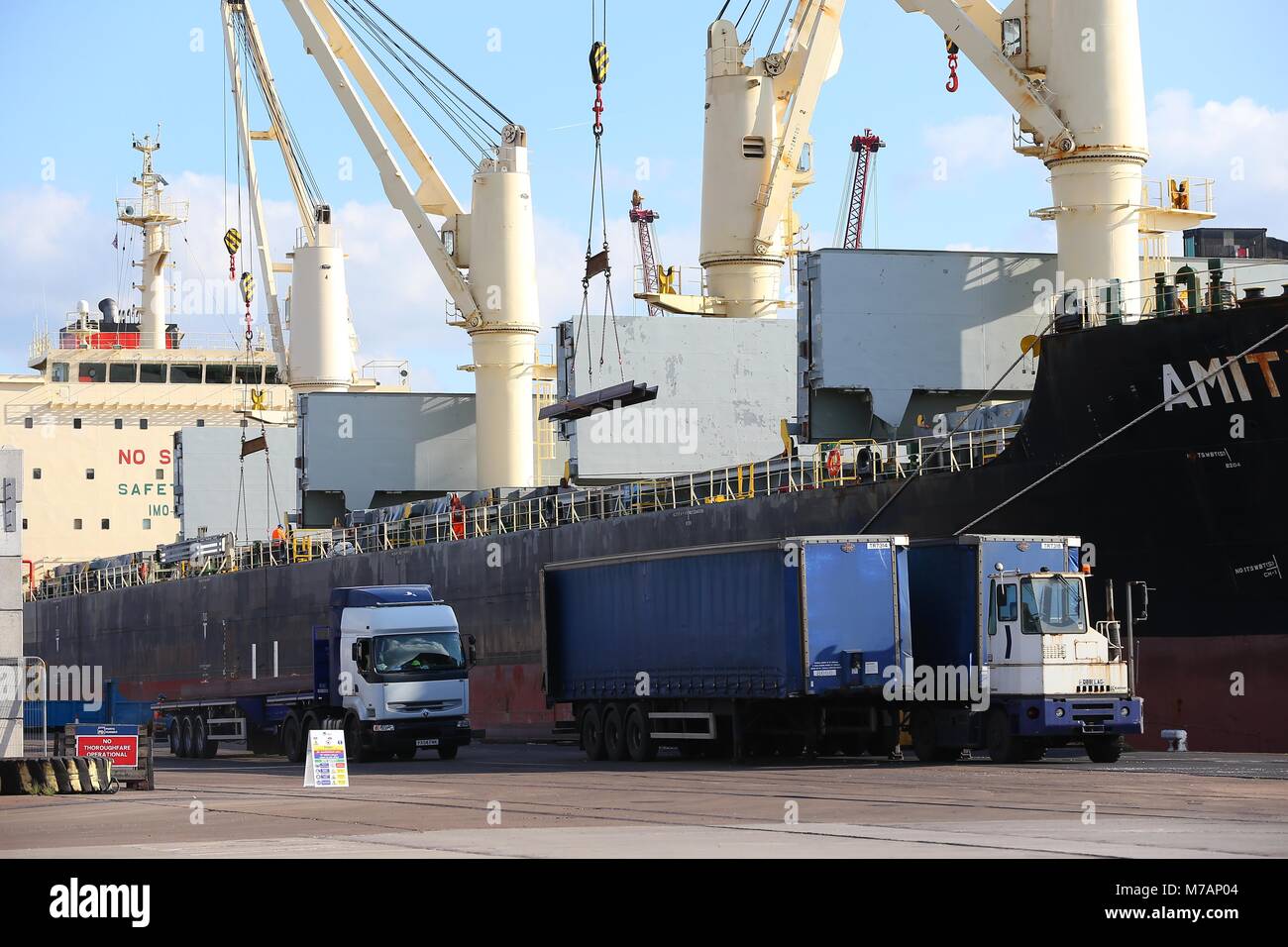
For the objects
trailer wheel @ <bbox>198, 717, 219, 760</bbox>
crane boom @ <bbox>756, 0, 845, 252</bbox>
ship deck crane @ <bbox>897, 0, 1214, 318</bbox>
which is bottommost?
trailer wheel @ <bbox>198, 717, 219, 760</bbox>

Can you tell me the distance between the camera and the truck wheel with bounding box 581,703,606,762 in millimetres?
29156

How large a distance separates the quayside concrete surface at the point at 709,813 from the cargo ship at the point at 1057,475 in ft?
8.27

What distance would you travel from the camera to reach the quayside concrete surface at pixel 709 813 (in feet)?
45.0

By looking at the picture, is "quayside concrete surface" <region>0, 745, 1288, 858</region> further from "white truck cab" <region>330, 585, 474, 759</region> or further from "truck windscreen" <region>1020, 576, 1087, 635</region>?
"white truck cab" <region>330, 585, 474, 759</region>

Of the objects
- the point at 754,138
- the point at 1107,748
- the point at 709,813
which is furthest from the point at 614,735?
the point at 754,138

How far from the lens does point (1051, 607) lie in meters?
25.1

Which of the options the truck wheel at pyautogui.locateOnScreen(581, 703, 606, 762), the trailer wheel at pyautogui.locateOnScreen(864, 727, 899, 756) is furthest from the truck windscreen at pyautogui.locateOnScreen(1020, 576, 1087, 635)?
the truck wheel at pyautogui.locateOnScreen(581, 703, 606, 762)

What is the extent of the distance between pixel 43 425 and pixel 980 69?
1808 inches

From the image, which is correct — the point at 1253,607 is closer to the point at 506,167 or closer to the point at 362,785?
Result: the point at 362,785

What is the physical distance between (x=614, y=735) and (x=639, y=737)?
2.55 ft

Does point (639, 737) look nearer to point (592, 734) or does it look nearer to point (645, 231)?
point (592, 734)

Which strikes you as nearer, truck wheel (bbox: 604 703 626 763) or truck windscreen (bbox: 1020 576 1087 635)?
truck windscreen (bbox: 1020 576 1087 635)

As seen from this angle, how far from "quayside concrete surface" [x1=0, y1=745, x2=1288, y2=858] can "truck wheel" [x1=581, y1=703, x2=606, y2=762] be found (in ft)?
7.65
